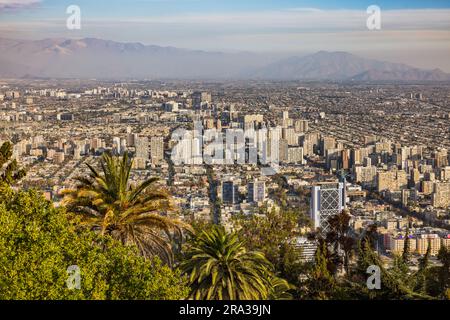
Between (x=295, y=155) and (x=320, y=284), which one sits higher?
(x=320, y=284)

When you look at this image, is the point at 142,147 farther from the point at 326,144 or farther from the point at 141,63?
the point at 326,144

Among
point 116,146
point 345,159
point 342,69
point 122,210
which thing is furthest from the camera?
point 345,159

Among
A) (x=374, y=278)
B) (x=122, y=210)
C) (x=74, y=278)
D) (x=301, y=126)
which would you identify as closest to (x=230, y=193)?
(x=301, y=126)

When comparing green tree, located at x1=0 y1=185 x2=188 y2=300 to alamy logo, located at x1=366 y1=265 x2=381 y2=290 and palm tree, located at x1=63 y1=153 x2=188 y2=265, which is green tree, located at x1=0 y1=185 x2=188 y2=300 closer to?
palm tree, located at x1=63 y1=153 x2=188 y2=265

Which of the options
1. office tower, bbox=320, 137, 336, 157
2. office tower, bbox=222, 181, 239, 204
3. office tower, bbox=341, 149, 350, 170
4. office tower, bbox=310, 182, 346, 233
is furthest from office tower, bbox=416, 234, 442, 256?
office tower, bbox=320, 137, 336, 157

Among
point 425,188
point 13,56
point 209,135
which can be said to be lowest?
point 425,188
